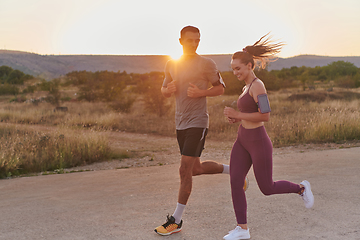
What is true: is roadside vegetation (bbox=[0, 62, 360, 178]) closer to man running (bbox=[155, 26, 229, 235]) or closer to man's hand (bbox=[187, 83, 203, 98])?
man running (bbox=[155, 26, 229, 235])

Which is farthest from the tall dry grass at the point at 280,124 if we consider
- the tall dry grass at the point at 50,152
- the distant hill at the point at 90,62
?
the distant hill at the point at 90,62

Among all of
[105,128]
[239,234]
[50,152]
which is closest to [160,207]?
[239,234]

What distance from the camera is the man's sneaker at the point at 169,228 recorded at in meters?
3.57

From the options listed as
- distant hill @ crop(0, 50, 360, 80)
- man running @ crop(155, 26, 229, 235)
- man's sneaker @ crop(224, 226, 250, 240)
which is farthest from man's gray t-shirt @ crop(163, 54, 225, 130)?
distant hill @ crop(0, 50, 360, 80)

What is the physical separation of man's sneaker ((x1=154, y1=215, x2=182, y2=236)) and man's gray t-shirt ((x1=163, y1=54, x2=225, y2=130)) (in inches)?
41.0

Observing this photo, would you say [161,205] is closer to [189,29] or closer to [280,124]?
[189,29]

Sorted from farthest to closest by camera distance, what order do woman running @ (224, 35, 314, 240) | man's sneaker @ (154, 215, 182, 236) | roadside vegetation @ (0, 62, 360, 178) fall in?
1. roadside vegetation @ (0, 62, 360, 178)
2. man's sneaker @ (154, 215, 182, 236)
3. woman running @ (224, 35, 314, 240)

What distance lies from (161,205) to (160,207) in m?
0.09

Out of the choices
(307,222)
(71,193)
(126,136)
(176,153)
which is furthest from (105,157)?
(307,222)

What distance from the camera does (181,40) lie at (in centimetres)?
379

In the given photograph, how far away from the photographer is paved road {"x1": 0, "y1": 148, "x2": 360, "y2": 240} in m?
3.68

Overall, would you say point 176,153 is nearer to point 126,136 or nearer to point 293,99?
point 126,136

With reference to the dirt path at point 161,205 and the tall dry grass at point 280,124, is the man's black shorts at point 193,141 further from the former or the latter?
the tall dry grass at point 280,124

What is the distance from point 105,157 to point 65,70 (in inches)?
4222
